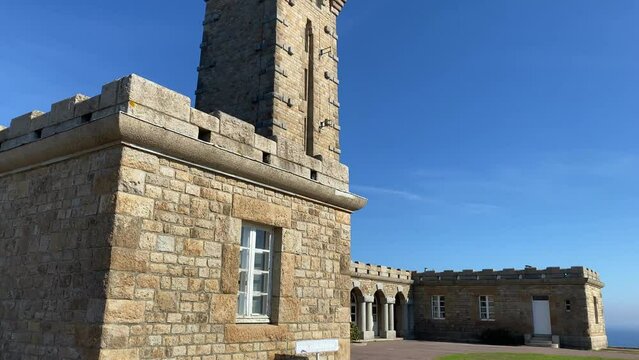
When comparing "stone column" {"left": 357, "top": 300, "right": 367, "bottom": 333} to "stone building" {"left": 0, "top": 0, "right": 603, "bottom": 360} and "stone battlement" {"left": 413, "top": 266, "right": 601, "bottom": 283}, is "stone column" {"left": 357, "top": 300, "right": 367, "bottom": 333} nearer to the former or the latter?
"stone battlement" {"left": 413, "top": 266, "right": 601, "bottom": 283}

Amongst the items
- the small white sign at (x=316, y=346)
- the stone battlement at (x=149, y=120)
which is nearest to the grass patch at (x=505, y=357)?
the small white sign at (x=316, y=346)

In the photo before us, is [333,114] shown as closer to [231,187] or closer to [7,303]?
[231,187]

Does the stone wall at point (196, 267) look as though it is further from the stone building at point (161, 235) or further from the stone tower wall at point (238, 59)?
the stone tower wall at point (238, 59)

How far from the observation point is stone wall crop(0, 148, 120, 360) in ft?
18.4

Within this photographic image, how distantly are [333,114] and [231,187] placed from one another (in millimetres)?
5432

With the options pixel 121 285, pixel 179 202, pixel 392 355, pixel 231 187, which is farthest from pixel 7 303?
pixel 392 355

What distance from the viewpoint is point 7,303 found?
21.9 feet

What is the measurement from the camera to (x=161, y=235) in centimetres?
610

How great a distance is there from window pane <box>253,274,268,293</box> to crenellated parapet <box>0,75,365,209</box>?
142 centimetres

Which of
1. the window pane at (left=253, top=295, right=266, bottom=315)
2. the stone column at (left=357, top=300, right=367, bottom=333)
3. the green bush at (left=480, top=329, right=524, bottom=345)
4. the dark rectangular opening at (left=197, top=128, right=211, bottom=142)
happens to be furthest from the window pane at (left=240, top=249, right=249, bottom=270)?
the green bush at (left=480, top=329, right=524, bottom=345)

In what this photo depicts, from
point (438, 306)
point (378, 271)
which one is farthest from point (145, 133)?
point (438, 306)

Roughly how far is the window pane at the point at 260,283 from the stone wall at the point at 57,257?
2.58m

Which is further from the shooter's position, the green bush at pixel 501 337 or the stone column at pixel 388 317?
the stone column at pixel 388 317

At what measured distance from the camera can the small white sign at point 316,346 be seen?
805 cm
